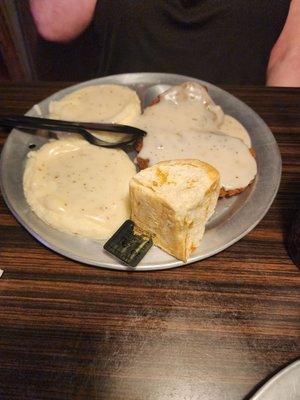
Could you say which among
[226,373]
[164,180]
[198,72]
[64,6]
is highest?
[64,6]

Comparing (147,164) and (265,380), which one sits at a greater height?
(147,164)

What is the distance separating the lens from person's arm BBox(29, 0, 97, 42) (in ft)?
4.86

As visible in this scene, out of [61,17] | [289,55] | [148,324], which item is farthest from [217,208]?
[61,17]

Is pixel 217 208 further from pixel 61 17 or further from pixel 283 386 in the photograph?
pixel 61 17

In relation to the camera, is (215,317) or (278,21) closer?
(215,317)

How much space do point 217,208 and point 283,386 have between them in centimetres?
43

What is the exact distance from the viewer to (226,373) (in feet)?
2.21

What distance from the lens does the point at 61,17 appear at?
1527mm

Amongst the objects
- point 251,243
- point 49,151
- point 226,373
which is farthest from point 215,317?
point 49,151

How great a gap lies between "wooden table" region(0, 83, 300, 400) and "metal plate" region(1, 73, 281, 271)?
0.04m

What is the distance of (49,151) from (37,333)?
1.61ft

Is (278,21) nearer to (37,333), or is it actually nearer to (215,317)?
(215,317)

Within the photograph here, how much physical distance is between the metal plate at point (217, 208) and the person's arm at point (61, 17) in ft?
1.41

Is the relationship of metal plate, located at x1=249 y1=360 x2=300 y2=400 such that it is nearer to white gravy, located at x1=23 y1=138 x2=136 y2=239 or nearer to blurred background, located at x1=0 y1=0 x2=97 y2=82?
white gravy, located at x1=23 y1=138 x2=136 y2=239
